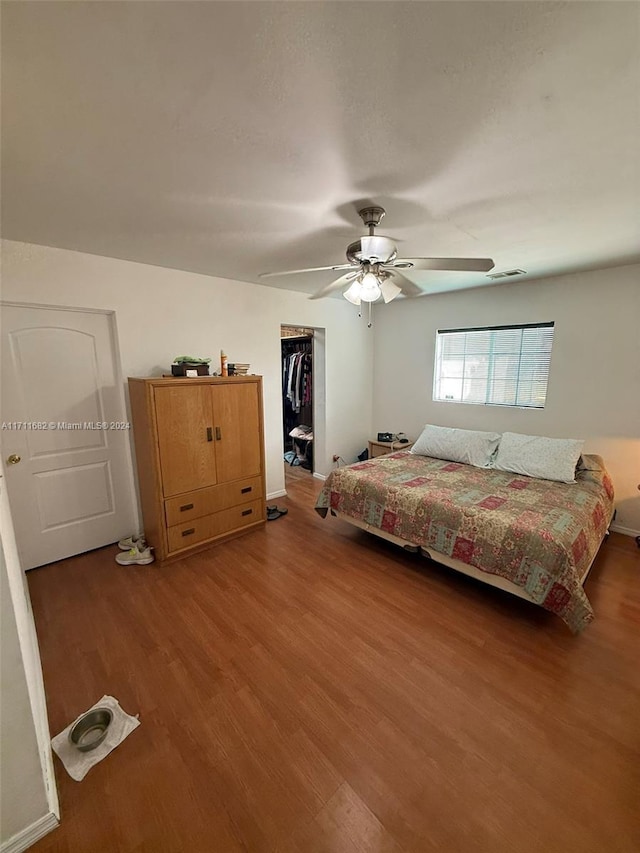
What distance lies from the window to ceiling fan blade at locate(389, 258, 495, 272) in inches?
83.4

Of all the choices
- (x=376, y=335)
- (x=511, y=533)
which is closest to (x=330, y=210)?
(x=511, y=533)

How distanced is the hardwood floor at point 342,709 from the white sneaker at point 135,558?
0.10 metres

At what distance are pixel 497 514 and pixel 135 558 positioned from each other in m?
2.79

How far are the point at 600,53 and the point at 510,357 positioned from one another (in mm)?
3065

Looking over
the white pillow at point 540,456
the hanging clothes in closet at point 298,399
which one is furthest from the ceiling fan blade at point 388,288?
the hanging clothes in closet at point 298,399

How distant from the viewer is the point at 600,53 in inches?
37.7

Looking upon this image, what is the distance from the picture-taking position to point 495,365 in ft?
12.6

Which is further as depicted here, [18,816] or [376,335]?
[376,335]

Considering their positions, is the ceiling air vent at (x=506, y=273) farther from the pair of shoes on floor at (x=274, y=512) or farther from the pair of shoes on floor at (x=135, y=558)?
the pair of shoes on floor at (x=135, y=558)

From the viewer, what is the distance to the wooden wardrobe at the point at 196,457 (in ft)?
8.77

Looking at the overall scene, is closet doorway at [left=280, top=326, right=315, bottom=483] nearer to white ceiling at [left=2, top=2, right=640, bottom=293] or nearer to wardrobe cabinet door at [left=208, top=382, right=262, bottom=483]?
wardrobe cabinet door at [left=208, top=382, right=262, bottom=483]

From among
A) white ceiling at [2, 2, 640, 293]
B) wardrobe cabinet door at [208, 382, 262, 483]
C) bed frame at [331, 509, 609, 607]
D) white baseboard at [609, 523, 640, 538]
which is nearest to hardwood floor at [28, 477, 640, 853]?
bed frame at [331, 509, 609, 607]

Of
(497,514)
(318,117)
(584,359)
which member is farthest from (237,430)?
(584,359)

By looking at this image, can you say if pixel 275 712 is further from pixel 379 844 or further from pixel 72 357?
pixel 72 357
